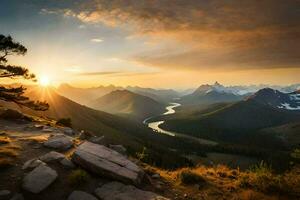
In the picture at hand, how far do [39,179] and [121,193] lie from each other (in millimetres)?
5162

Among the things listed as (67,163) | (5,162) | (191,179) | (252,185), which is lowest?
(191,179)

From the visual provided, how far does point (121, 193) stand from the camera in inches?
604

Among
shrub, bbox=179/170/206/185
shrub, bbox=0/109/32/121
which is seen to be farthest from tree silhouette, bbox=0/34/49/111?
shrub, bbox=179/170/206/185

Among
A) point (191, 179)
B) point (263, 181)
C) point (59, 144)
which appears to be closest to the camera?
point (263, 181)

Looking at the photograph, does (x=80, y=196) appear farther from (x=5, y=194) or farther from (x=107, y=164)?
(x=5, y=194)

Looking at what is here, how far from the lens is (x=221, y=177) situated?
21328 mm

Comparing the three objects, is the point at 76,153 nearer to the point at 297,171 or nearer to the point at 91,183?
the point at 91,183

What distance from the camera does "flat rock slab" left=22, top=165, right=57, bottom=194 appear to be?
15.1 metres

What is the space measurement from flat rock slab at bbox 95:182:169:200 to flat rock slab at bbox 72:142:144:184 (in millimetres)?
702

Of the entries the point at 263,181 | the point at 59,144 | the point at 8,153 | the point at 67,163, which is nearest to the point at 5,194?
the point at 67,163

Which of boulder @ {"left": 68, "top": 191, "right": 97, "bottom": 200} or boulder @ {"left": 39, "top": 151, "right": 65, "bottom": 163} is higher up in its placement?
boulder @ {"left": 39, "top": 151, "right": 65, "bottom": 163}

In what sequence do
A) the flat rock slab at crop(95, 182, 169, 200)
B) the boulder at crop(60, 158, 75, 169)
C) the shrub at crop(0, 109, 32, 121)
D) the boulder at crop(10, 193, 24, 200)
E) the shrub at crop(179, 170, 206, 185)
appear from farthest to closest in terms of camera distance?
the shrub at crop(0, 109, 32, 121)
the shrub at crop(179, 170, 206, 185)
the boulder at crop(60, 158, 75, 169)
the flat rock slab at crop(95, 182, 169, 200)
the boulder at crop(10, 193, 24, 200)

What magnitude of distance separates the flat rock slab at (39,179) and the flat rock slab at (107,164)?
7.01ft

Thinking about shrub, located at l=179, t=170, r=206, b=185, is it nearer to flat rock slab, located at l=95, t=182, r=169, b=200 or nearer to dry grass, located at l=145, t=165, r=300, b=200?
dry grass, located at l=145, t=165, r=300, b=200
